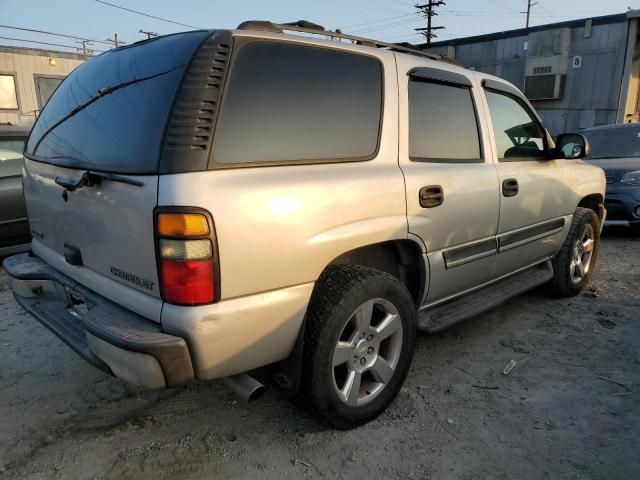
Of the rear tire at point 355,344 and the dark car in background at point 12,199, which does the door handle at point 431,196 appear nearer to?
the rear tire at point 355,344

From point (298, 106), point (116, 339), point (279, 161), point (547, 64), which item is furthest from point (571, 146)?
point (547, 64)

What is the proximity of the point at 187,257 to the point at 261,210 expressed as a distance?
34cm

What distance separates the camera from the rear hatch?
187 cm

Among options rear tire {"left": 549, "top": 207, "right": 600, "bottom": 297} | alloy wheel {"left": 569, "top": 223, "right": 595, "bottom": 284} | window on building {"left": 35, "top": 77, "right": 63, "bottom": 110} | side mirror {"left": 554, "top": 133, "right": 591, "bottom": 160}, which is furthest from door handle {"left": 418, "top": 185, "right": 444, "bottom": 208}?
window on building {"left": 35, "top": 77, "right": 63, "bottom": 110}

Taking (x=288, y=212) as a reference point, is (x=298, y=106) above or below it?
above

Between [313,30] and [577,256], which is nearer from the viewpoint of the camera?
[313,30]

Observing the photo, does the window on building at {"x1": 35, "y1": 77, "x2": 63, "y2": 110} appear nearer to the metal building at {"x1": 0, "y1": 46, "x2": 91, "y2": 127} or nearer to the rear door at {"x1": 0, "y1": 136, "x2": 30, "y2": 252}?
the metal building at {"x1": 0, "y1": 46, "x2": 91, "y2": 127}

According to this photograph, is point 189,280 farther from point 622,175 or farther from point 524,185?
point 622,175

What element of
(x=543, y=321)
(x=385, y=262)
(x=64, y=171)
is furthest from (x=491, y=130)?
(x=64, y=171)

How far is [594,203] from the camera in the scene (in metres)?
4.56

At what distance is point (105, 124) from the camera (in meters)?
2.15

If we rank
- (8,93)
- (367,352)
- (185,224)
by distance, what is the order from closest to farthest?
(185,224) < (367,352) < (8,93)

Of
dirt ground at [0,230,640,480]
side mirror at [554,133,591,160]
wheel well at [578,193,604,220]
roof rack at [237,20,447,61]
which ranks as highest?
roof rack at [237,20,447,61]

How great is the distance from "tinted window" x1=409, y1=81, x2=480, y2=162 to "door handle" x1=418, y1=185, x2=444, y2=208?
179 millimetres
